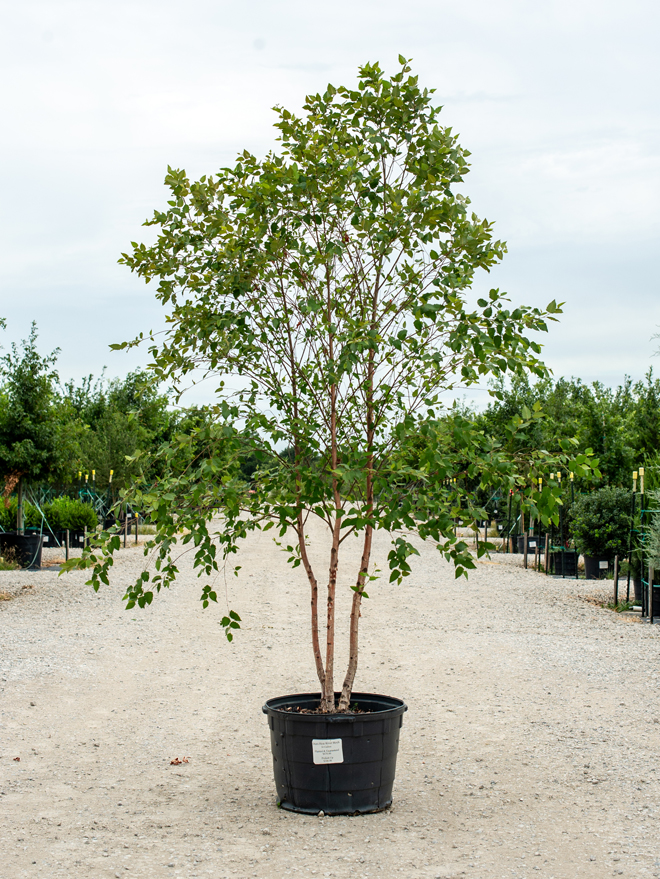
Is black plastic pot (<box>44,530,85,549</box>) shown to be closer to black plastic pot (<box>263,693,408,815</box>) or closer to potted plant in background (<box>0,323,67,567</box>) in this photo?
potted plant in background (<box>0,323,67,567</box>)

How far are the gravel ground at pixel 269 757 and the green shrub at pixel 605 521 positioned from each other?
171 inches

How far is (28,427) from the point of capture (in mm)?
16422

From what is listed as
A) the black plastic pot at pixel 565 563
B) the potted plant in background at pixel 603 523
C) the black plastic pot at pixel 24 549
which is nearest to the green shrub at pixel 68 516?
the black plastic pot at pixel 24 549

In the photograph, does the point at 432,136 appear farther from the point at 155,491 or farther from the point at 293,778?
the point at 293,778

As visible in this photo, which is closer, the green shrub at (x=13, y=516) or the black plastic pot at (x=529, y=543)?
the green shrub at (x=13, y=516)

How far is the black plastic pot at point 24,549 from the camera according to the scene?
17703 millimetres

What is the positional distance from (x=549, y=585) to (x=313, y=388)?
12.1m

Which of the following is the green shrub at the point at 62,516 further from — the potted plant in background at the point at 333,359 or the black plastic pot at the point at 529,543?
the potted plant in background at the point at 333,359

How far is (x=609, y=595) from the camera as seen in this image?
14.4 metres

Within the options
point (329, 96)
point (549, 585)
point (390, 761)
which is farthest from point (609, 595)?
point (329, 96)

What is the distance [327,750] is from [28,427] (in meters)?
13.6

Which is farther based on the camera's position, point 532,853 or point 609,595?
point 609,595

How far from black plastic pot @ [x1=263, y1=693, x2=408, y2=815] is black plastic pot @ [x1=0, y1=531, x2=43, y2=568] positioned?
14.5 meters

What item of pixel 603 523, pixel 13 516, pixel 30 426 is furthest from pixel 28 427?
pixel 603 523
